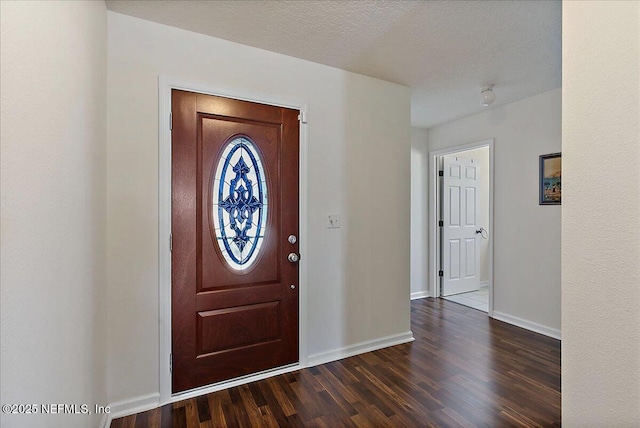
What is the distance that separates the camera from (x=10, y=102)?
2.74 ft

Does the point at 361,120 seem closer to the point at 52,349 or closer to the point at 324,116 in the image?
the point at 324,116

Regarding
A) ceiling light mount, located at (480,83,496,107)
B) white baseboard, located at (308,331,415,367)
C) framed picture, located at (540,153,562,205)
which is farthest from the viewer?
framed picture, located at (540,153,562,205)

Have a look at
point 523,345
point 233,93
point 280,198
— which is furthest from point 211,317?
point 523,345

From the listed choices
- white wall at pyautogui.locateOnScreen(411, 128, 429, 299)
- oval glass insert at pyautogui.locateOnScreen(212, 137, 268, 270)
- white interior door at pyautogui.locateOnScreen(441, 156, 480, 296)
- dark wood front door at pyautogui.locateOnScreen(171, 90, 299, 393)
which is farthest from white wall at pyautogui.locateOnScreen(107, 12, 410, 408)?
white interior door at pyautogui.locateOnScreen(441, 156, 480, 296)

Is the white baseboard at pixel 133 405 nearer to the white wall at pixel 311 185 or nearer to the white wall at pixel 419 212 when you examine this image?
the white wall at pixel 311 185

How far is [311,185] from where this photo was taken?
8.29 ft

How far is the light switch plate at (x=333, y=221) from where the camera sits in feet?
8.58

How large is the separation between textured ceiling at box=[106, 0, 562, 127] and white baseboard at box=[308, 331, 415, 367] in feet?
7.79

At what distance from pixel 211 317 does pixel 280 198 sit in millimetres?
975

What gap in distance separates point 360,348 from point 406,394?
26.6 inches

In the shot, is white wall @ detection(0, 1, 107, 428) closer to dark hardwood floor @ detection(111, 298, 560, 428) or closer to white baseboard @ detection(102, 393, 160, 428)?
white baseboard @ detection(102, 393, 160, 428)

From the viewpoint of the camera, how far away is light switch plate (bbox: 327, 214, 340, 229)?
261 cm

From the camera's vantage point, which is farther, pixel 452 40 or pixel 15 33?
pixel 452 40

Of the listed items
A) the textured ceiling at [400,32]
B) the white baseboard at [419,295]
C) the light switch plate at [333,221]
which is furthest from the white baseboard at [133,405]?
the white baseboard at [419,295]
